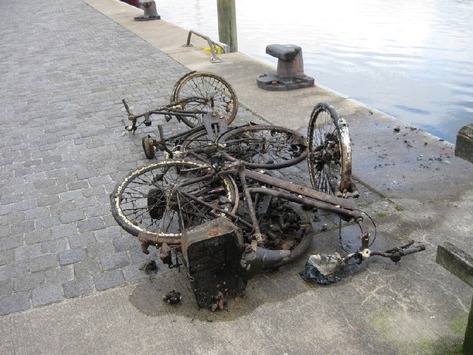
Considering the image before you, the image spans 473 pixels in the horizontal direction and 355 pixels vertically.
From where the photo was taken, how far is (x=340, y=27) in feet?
58.1

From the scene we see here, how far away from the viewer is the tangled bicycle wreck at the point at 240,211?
3.84 m

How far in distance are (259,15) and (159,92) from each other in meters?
12.8

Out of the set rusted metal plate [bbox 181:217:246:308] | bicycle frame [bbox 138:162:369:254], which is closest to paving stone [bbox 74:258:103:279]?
bicycle frame [bbox 138:162:369:254]

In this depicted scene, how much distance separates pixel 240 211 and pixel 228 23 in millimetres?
9892

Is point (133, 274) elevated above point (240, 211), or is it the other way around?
point (240, 211)

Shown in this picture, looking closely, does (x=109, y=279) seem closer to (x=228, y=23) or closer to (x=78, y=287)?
(x=78, y=287)

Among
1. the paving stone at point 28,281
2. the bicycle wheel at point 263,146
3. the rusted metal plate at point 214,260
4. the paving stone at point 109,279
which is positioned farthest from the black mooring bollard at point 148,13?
the rusted metal plate at point 214,260

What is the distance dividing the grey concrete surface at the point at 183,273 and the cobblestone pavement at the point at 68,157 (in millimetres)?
19

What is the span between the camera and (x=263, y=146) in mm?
5820

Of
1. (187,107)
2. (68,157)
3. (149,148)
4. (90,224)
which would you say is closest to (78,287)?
(90,224)

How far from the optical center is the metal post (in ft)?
43.5

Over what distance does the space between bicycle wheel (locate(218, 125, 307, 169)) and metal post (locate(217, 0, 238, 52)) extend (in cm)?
773

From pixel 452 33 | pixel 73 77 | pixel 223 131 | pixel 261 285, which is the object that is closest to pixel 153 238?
pixel 261 285

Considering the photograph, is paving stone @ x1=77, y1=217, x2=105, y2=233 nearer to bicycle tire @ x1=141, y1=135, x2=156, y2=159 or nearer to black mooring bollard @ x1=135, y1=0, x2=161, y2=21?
bicycle tire @ x1=141, y1=135, x2=156, y2=159
